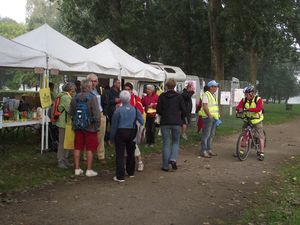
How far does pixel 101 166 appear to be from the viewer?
1009 cm

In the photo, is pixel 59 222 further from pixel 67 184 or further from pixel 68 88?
pixel 68 88

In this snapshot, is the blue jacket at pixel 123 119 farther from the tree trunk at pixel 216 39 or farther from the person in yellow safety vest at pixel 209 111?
the tree trunk at pixel 216 39

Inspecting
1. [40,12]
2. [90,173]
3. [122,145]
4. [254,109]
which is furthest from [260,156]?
[40,12]

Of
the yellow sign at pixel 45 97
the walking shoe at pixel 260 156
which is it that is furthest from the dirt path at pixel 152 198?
the yellow sign at pixel 45 97

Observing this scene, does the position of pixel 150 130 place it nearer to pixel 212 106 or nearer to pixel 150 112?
pixel 150 112

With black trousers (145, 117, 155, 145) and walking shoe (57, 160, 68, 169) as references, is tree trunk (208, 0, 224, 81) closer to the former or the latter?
black trousers (145, 117, 155, 145)

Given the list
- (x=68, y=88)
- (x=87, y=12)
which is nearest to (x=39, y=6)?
(x=87, y=12)

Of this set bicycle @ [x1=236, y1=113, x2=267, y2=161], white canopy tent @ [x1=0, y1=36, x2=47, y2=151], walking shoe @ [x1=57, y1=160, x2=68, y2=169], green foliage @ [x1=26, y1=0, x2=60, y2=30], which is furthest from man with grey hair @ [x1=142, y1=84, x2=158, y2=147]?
green foliage @ [x1=26, y1=0, x2=60, y2=30]

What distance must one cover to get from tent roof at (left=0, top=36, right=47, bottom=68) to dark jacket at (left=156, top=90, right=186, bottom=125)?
10.5ft

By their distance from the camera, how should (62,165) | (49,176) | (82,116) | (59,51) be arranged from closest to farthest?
(82,116), (49,176), (62,165), (59,51)

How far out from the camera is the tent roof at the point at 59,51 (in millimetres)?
11492

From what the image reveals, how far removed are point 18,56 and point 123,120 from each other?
3.66 meters

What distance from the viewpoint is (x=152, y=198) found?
7.31 meters

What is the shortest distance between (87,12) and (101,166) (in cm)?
2641
